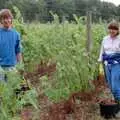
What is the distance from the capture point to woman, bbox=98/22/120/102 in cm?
706

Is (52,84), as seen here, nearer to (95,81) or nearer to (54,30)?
(95,81)

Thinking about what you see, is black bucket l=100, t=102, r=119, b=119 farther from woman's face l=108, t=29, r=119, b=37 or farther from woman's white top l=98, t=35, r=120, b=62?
woman's face l=108, t=29, r=119, b=37

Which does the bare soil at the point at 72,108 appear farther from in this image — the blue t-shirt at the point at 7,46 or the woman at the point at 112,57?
the blue t-shirt at the point at 7,46

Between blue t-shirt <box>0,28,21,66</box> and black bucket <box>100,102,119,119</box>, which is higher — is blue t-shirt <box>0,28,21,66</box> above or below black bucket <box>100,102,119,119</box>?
above

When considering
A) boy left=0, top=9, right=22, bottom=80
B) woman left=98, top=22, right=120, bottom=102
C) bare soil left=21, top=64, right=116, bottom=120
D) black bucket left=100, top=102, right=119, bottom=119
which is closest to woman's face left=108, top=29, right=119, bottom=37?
woman left=98, top=22, right=120, bottom=102

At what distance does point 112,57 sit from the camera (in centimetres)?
717

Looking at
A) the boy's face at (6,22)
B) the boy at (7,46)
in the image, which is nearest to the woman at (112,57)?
the boy at (7,46)

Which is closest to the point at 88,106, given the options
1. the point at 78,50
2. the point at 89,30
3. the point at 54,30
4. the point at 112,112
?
the point at 112,112

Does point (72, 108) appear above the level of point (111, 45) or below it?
below

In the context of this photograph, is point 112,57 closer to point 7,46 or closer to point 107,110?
point 107,110

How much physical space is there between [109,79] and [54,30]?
4759 millimetres

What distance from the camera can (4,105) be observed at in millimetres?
4500

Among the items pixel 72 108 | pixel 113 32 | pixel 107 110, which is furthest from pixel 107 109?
pixel 113 32

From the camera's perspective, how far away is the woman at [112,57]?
706 centimetres
